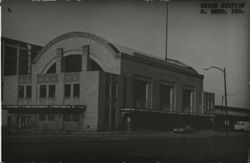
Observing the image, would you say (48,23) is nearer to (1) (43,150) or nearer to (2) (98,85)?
(2) (98,85)

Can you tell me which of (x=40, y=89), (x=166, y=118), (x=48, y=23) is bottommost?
(x=166, y=118)

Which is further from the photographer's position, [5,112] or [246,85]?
[5,112]

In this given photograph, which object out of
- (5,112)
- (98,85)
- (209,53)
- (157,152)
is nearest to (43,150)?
(5,112)

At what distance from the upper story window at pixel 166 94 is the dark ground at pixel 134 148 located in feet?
2.00

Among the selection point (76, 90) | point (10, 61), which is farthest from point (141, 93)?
point (10, 61)

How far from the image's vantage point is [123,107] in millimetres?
10078

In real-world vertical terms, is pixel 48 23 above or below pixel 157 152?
above

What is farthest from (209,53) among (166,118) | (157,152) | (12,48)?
(12,48)

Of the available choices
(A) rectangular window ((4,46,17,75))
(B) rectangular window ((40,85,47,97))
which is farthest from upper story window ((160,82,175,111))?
(A) rectangular window ((4,46,17,75))

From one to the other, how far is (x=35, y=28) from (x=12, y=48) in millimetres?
703

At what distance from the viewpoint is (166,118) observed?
10133mm

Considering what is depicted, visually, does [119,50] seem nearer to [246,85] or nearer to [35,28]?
[35,28]

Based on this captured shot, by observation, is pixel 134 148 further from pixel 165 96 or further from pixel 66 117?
pixel 66 117

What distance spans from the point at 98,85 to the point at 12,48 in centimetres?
220
